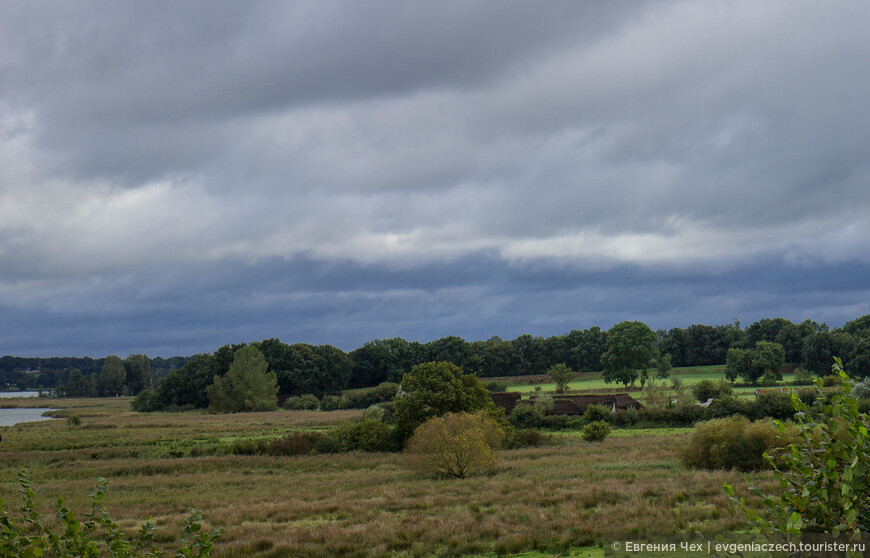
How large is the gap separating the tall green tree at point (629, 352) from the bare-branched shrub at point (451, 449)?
71663mm

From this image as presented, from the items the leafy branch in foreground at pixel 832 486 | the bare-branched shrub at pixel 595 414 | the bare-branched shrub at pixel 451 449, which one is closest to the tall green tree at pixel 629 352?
the bare-branched shrub at pixel 595 414

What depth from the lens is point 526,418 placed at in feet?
191

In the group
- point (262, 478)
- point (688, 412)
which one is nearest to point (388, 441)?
point (262, 478)

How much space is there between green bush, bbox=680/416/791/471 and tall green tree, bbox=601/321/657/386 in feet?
234

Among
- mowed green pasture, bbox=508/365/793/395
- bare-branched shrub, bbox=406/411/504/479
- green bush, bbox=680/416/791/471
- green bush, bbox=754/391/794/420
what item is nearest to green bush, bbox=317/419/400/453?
bare-branched shrub, bbox=406/411/504/479

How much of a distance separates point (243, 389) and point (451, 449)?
82.6 metres

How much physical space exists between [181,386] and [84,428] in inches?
2004

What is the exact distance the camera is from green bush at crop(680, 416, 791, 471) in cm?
2523

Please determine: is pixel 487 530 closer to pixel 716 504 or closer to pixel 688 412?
pixel 716 504

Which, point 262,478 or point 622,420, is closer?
point 262,478

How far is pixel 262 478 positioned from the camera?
33469 mm

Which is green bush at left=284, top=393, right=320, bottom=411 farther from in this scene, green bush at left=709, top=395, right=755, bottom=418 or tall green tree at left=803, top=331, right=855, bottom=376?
tall green tree at left=803, top=331, right=855, bottom=376

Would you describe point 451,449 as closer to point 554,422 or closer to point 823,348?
point 554,422

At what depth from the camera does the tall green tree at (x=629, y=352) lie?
319 ft
